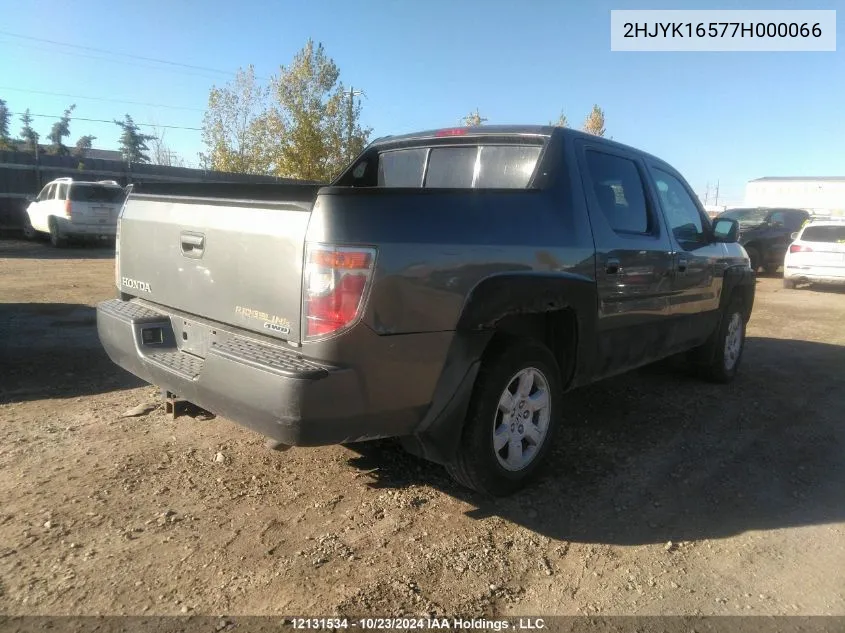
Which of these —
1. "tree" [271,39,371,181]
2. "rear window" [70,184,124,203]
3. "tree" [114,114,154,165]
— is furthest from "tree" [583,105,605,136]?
"tree" [114,114,154,165]

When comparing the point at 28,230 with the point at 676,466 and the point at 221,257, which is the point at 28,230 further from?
the point at 676,466

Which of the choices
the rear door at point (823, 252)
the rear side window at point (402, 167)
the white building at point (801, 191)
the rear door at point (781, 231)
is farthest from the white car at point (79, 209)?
the white building at point (801, 191)

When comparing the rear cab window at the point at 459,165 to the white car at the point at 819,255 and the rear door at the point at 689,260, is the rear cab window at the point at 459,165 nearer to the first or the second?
the rear door at the point at 689,260

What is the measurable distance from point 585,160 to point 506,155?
0.49 meters

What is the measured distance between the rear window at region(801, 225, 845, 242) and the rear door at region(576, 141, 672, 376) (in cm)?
1085

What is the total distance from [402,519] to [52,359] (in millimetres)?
4137

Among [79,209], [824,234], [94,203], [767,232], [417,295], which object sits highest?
[94,203]

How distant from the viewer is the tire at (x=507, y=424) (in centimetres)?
315

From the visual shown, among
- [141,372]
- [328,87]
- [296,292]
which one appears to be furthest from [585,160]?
[328,87]

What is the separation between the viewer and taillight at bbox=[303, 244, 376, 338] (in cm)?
255

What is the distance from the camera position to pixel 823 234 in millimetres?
13266

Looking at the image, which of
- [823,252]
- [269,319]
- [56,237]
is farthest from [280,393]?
[56,237]

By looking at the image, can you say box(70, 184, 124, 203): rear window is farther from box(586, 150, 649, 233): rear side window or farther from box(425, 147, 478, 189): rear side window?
box(586, 150, 649, 233): rear side window

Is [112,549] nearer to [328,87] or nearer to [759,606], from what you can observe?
[759,606]
